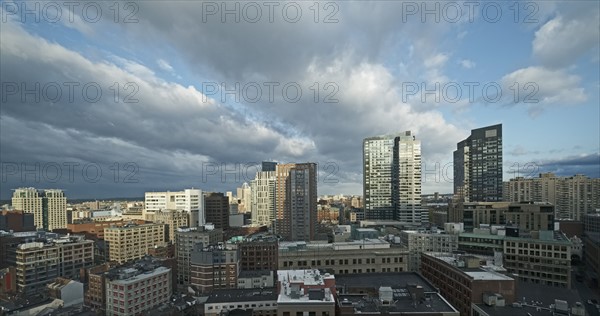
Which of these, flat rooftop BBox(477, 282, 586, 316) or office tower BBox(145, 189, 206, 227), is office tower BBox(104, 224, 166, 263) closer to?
office tower BBox(145, 189, 206, 227)

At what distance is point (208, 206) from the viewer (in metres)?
114

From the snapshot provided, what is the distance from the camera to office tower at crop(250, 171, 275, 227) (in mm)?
114000

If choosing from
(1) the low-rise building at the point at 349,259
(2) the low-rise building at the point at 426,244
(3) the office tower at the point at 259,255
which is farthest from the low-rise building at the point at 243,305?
(2) the low-rise building at the point at 426,244

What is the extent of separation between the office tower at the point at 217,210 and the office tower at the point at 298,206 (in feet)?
80.1

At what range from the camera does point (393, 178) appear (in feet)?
383

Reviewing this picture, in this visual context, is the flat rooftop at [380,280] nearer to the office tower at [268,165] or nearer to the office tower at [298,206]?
the office tower at [298,206]

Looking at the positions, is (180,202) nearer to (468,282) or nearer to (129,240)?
(129,240)

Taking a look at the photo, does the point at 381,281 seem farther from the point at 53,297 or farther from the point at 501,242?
the point at 53,297

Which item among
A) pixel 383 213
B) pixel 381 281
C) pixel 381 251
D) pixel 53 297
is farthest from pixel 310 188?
pixel 53 297

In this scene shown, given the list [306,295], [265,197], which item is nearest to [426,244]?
[306,295]

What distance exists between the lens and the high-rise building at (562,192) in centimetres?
10219

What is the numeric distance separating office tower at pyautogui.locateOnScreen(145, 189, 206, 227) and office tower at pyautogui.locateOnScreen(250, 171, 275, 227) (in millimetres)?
24180

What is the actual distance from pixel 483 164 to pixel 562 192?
86.1ft

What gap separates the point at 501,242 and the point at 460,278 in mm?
26745
